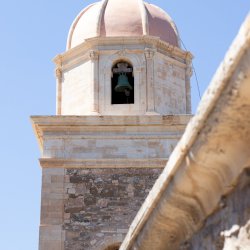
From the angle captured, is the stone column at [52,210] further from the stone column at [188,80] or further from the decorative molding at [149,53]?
the stone column at [188,80]

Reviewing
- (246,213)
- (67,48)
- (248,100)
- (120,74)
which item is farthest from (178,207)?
(67,48)

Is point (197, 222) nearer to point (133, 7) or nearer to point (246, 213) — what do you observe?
point (246, 213)

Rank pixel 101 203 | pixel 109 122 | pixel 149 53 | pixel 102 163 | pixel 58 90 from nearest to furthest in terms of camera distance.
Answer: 1. pixel 101 203
2. pixel 102 163
3. pixel 109 122
4. pixel 149 53
5. pixel 58 90

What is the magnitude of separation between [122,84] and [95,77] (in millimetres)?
535

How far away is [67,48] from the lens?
Answer: 49.9 feet

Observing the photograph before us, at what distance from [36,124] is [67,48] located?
85.7 inches

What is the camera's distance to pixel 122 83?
45.8 ft

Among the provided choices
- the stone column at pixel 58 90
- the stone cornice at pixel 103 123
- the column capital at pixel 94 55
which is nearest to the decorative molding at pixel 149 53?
the column capital at pixel 94 55

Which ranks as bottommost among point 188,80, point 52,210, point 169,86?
point 52,210

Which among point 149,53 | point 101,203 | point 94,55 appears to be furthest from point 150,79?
point 101,203

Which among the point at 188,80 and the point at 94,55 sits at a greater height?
the point at 94,55

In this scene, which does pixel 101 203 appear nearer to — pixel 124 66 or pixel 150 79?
pixel 150 79

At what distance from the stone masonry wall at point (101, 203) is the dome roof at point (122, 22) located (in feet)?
9.29

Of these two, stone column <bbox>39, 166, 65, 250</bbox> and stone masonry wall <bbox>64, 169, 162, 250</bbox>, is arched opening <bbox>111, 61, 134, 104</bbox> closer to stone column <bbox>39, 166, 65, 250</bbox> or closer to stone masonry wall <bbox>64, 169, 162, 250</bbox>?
stone masonry wall <bbox>64, 169, 162, 250</bbox>
